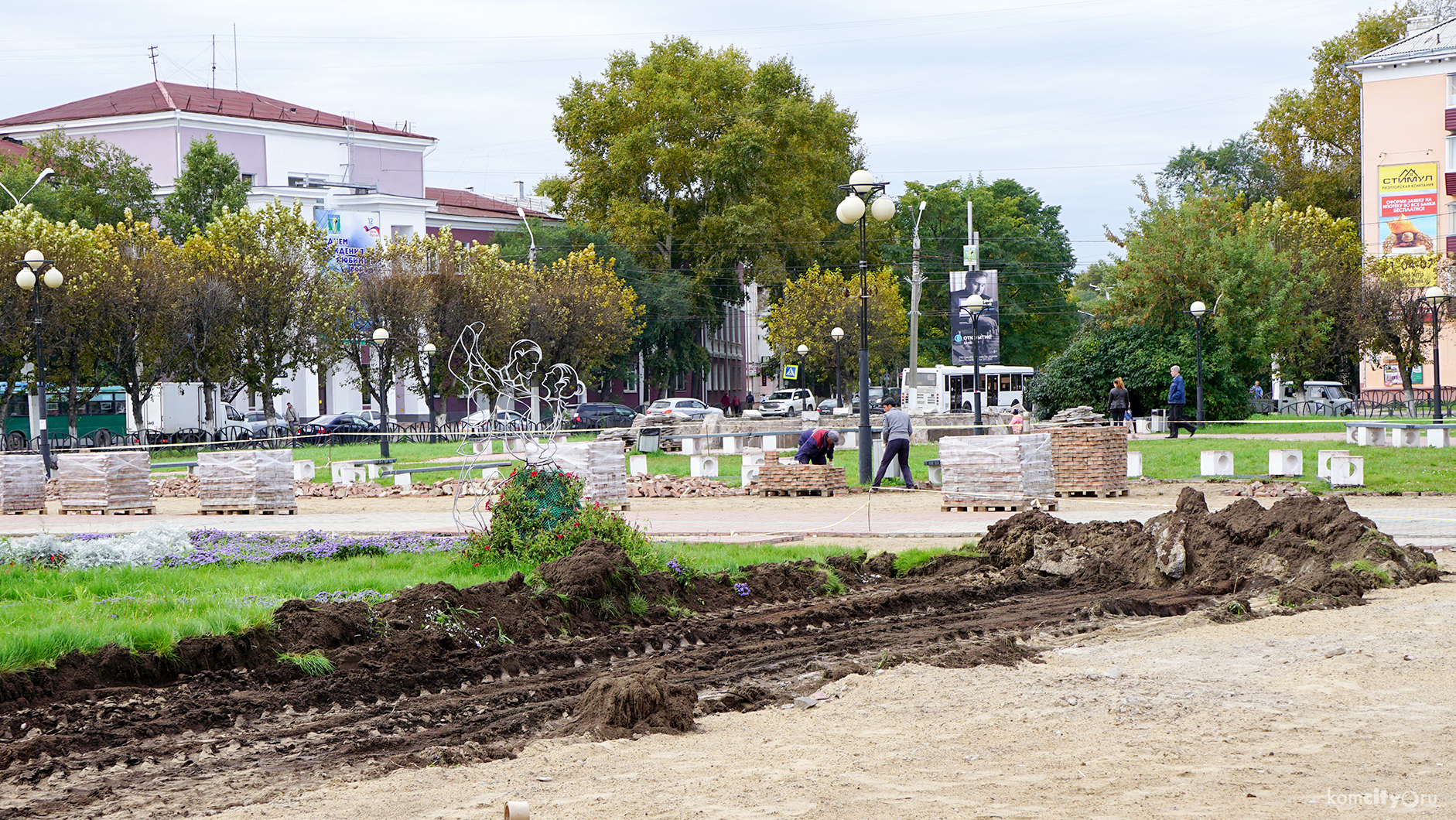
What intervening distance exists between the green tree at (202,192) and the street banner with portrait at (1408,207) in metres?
49.0

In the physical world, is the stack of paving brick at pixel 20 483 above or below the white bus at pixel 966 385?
below

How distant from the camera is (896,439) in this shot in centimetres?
2225

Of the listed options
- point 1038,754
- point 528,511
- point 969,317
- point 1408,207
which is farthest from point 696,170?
point 1038,754

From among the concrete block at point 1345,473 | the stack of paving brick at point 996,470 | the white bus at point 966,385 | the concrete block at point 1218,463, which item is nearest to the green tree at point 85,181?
the white bus at point 966,385

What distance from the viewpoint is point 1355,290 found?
49656mm

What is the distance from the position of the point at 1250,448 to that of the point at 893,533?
53.2 ft

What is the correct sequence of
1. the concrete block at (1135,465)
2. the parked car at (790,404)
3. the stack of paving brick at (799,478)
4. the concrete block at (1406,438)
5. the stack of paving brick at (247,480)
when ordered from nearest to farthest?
the stack of paving brick at (247,480) < the stack of paving brick at (799,478) < the concrete block at (1135,465) < the concrete block at (1406,438) < the parked car at (790,404)

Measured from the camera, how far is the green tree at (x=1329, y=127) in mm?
65688

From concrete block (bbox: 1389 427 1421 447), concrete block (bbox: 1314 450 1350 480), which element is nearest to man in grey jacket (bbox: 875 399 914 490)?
concrete block (bbox: 1314 450 1350 480)

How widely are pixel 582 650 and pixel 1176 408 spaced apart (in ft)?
93.6

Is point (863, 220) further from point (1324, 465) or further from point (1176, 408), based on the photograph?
point (1176, 408)

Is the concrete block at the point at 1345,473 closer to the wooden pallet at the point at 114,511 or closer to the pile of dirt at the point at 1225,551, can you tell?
the pile of dirt at the point at 1225,551

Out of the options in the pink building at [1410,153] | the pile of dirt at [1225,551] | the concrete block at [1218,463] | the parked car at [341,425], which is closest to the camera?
the pile of dirt at [1225,551]

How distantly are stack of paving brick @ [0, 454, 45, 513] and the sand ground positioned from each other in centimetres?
1964
